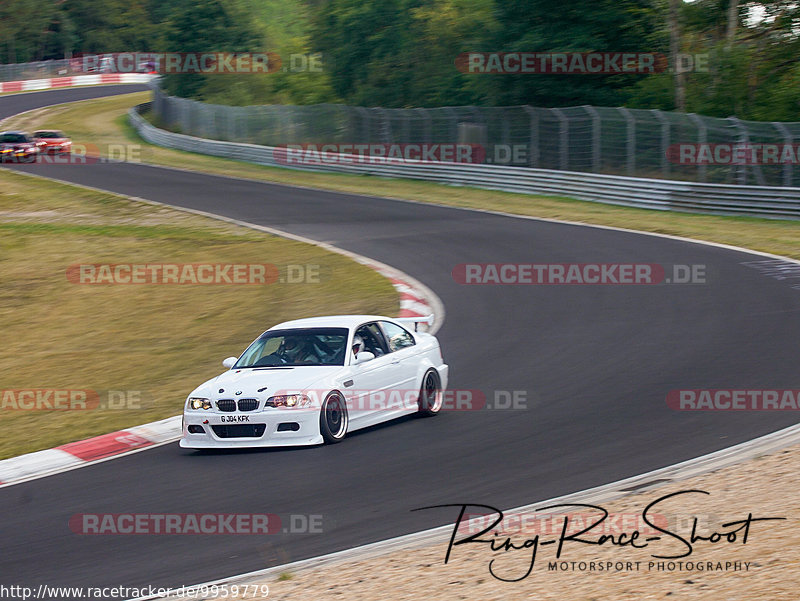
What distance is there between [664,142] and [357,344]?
20857 millimetres

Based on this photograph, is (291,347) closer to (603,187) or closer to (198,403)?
(198,403)

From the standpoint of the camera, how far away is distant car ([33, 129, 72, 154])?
147 feet

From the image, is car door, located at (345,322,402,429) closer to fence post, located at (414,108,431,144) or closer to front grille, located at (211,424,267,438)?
front grille, located at (211,424,267,438)

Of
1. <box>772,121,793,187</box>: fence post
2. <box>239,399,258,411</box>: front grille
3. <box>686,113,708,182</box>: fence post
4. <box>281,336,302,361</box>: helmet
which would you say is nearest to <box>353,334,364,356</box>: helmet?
<box>281,336,302,361</box>: helmet

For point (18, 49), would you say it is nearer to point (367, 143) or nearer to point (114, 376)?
point (367, 143)

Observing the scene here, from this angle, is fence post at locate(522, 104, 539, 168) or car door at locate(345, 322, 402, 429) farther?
fence post at locate(522, 104, 539, 168)

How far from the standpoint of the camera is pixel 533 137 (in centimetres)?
3406

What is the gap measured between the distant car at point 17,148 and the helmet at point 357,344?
3589 centimetres

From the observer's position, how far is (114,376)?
1431cm

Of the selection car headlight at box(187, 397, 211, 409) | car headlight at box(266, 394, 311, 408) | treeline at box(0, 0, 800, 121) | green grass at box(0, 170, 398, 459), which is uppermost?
treeline at box(0, 0, 800, 121)

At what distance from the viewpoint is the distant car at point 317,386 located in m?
9.59

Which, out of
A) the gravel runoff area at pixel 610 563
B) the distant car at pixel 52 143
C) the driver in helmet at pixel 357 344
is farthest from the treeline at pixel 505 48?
the gravel runoff area at pixel 610 563

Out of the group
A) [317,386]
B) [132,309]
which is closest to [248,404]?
[317,386]

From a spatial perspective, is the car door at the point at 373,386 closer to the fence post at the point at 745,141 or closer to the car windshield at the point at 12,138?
the fence post at the point at 745,141
